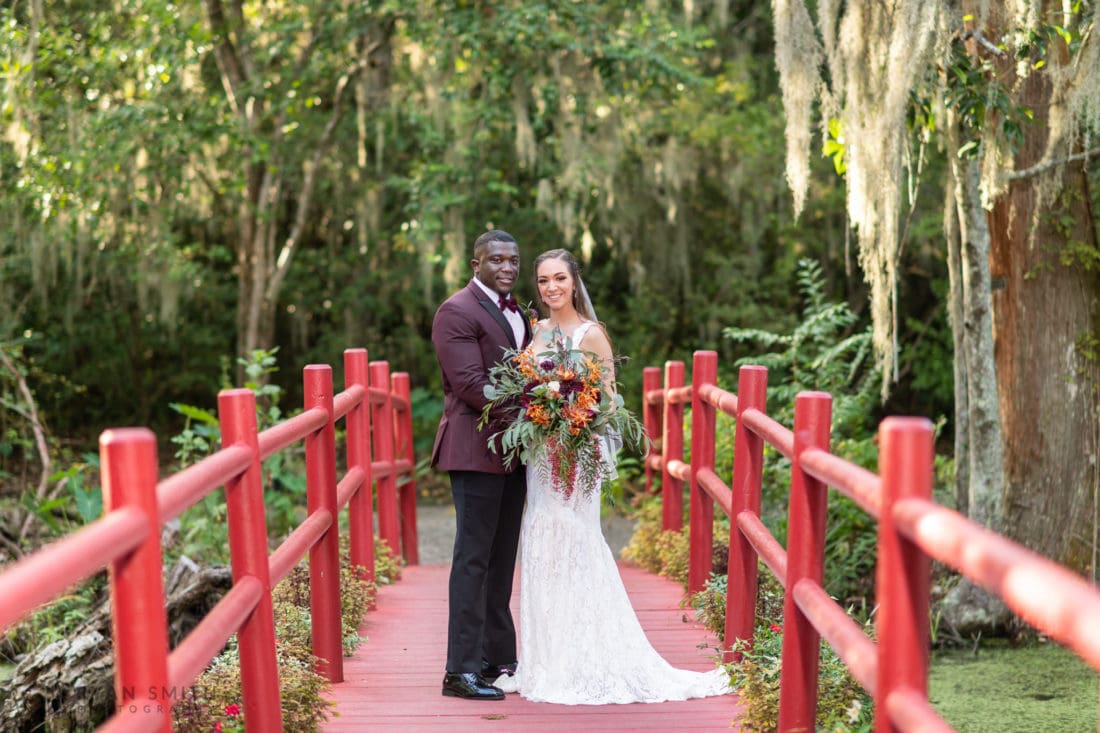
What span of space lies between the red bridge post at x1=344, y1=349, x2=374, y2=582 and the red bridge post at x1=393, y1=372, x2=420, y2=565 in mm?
1848

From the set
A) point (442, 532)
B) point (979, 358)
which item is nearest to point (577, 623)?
point (979, 358)

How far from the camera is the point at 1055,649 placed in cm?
685

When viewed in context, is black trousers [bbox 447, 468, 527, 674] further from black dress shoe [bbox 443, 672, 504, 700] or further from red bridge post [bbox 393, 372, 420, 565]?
red bridge post [bbox 393, 372, 420, 565]

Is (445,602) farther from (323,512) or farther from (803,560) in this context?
(803,560)

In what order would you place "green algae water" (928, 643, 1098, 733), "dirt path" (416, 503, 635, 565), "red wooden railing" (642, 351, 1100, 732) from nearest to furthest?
"red wooden railing" (642, 351, 1100, 732), "green algae water" (928, 643, 1098, 733), "dirt path" (416, 503, 635, 565)

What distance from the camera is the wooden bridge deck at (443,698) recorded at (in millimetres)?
4004

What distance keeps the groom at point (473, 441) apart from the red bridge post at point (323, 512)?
402 mm

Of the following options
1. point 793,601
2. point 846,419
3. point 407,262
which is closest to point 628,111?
point 407,262

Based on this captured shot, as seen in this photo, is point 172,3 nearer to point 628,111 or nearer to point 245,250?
point 245,250

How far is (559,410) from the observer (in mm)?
4348

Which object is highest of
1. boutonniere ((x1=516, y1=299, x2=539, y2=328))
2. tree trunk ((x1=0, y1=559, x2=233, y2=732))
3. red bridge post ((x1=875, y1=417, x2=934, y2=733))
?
boutonniere ((x1=516, y1=299, x2=539, y2=328))

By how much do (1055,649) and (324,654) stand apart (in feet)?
14.5

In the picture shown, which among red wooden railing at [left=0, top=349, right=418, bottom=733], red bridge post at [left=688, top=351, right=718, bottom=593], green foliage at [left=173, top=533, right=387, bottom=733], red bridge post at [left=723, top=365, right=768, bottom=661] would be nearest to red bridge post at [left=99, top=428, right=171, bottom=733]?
red wooden railing at [left=0, top=349, right=418, bottom=733]

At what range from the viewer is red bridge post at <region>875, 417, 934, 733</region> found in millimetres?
2293
